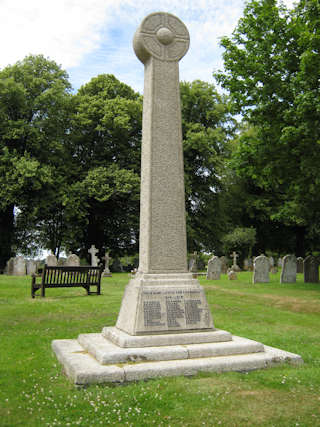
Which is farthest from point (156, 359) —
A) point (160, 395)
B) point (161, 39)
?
point (161, 39)

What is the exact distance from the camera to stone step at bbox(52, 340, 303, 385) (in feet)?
14.6

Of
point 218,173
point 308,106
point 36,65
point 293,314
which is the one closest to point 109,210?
point 218,173

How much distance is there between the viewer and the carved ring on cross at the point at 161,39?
6441 millimetres

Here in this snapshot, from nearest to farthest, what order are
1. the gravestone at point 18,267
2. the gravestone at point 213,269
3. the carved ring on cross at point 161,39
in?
the carved ring on cross at point 161,39
the gravestone at point 213,269
the gravestone at point 18,267

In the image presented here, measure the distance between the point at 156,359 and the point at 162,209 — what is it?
222 cm

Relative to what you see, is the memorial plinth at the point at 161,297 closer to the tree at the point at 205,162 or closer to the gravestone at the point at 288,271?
the gravestone at the point at 288,271

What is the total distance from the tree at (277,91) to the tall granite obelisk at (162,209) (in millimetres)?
8188

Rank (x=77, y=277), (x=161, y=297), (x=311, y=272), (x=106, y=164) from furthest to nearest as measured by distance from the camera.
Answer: (x=106, y=164)
(x=311, y=272)
(x=77, y=277)
(x=161, y=297)

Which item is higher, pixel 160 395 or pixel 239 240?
pixel 239 240

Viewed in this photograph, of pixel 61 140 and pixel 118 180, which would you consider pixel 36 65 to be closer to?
pixel 61 140

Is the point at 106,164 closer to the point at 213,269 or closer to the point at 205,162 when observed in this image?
the point at 205,162

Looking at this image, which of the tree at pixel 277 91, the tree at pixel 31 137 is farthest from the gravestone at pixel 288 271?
the tree at pixel 31 137

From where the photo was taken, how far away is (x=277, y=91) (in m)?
15.5

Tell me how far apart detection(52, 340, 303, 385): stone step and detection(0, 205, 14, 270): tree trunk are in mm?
23595
